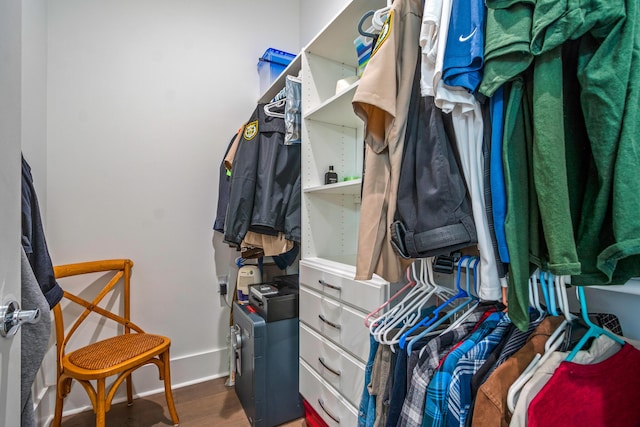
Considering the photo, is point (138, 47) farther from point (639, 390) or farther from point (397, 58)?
point (639, 390)

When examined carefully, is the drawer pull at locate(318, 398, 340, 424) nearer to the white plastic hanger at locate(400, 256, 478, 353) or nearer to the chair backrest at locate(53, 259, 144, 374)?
the white plastic hanger at locate(400, 256, 478, 353)

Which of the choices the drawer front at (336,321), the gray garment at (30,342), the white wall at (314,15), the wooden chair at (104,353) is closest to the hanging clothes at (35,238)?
the gray garment at (30,342)

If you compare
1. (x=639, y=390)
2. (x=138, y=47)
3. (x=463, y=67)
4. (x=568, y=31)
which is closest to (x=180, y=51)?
(x=138, y=47)

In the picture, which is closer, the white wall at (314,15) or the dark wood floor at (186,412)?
the dark wood floor at (186,412)

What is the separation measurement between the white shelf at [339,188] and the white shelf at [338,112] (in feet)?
1.16

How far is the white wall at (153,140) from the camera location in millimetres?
1688

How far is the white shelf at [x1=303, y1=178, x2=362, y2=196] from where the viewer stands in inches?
45.6

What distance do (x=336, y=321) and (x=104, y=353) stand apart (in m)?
1.17

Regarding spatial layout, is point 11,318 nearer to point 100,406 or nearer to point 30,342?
point 30,342

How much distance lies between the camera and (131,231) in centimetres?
184

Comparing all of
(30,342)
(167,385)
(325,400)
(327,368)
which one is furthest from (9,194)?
(167,385)

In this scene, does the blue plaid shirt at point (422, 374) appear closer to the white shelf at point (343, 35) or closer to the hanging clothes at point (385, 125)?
the hanging clothes at point (385, 125)

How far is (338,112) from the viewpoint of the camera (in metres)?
1.41

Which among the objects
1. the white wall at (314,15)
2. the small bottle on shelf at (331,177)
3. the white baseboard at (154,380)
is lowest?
the white baseboard at (154,380)
